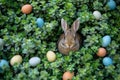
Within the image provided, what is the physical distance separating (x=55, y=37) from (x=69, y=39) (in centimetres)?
24

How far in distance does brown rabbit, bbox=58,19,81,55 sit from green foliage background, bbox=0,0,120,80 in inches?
1.7

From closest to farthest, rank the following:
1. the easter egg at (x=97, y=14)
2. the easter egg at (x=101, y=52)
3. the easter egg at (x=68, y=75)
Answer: the easter egg at (x=68, y=75) → the easter egg at (x=101, y=52) → the easter egg at (x=97, y=14)

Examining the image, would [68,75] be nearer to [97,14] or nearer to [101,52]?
[101,52]

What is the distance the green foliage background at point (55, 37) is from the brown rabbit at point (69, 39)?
0.14ft

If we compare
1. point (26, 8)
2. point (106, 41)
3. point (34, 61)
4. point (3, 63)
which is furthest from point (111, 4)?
point (3, 63)

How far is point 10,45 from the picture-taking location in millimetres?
2129

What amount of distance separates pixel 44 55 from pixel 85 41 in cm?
30

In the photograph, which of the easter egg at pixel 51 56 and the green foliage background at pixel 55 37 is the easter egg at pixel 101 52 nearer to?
the green foliage background at pixel 55 37

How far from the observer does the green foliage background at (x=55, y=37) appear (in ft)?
6.60

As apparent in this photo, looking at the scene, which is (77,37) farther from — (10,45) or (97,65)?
(10,45)

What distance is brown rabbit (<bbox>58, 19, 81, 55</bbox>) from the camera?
6.51ft

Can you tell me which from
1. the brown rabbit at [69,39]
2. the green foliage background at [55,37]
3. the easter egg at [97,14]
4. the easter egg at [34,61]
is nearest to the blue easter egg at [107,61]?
the green foliage background at [55,37]

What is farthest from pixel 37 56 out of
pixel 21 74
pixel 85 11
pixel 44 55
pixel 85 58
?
pixel 85 11

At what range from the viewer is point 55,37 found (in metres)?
2.20
